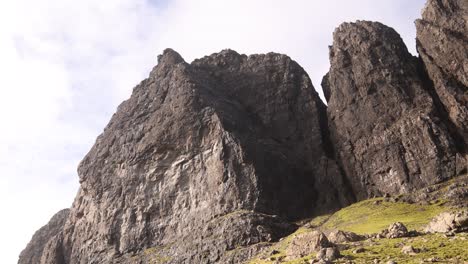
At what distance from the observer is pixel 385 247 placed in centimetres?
6256

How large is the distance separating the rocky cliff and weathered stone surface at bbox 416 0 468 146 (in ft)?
1.12

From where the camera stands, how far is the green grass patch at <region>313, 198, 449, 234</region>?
98125 millimetres

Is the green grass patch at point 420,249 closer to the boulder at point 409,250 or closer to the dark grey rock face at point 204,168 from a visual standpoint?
the boulder at point 409,250

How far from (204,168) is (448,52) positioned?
239 ft

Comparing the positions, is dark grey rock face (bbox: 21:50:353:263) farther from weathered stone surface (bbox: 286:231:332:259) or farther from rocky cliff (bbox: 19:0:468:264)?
weathered stone surface (bbox: 286:231:332:259)

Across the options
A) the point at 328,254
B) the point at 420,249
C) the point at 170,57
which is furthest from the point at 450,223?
the point at 170,57

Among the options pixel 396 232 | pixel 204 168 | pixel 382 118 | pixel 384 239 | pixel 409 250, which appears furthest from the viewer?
pixel 204 168

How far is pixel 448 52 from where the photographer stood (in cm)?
12800

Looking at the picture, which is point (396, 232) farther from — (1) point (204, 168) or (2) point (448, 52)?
(1) point (204, 168)

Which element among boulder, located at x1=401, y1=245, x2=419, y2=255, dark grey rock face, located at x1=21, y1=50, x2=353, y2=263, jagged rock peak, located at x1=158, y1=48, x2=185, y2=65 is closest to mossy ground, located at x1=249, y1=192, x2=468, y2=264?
boulder, located at x1=401, y1=245, x2=419, y2=255

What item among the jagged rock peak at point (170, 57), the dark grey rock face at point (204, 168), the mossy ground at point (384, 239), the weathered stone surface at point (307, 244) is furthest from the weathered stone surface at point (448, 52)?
the jagged rock peak at point (170, 57)

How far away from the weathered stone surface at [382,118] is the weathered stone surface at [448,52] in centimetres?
383

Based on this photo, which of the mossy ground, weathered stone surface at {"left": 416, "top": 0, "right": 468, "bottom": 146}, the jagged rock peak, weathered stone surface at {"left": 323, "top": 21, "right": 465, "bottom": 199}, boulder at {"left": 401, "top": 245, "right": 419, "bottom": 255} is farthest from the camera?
the jagged rock peak

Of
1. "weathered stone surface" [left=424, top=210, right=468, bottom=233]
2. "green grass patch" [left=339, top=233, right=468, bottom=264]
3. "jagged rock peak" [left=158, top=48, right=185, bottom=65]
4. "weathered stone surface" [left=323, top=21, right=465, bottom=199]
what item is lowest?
"green grass patch" [left=339, top=233, right=468, bottom=264]
